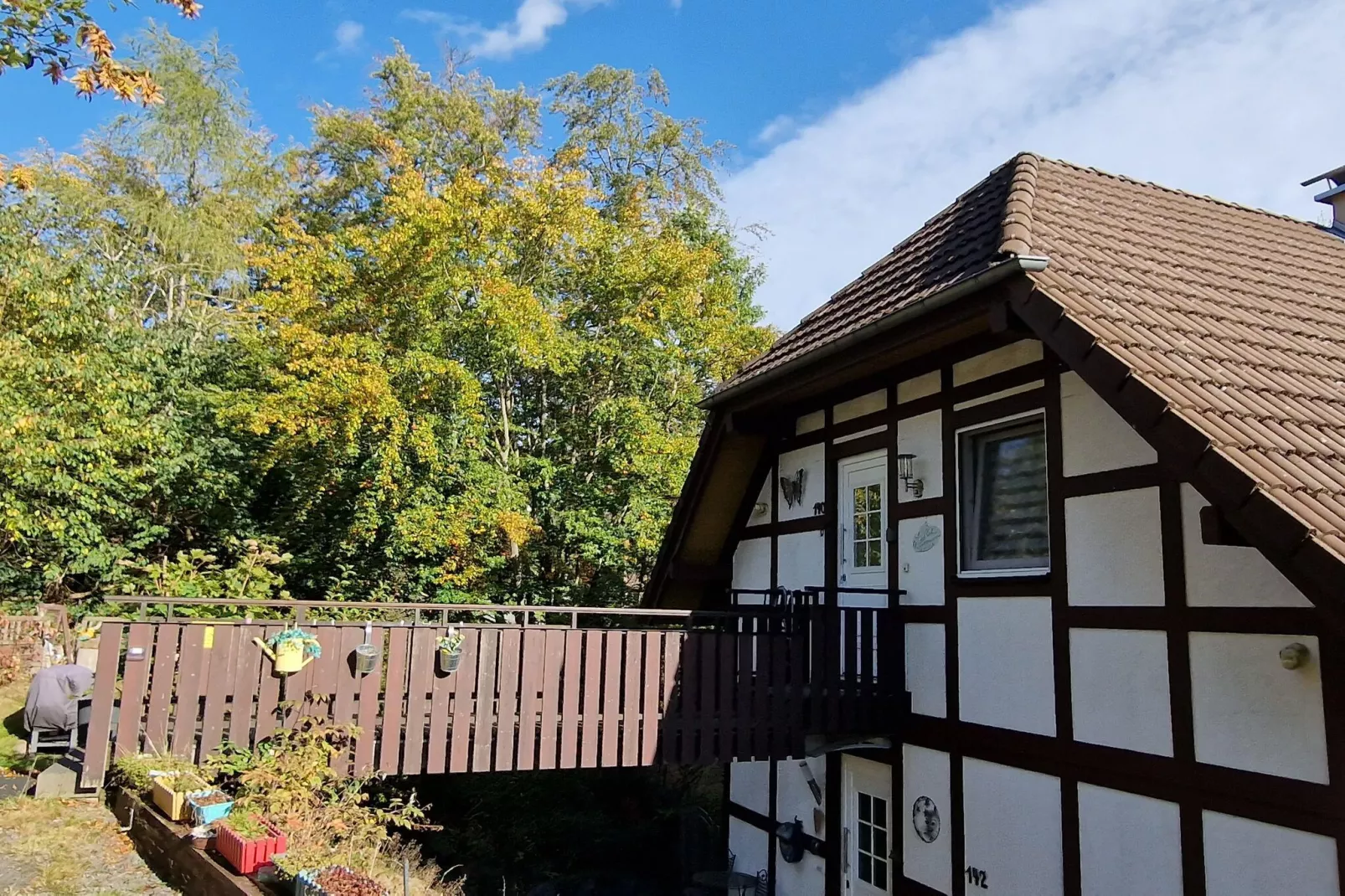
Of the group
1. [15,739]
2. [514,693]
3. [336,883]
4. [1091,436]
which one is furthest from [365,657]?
[15,739]

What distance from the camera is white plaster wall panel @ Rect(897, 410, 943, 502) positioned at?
23.2 ft

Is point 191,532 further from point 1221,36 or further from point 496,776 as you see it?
point 1221,36

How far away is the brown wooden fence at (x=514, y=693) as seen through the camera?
574 centimetres

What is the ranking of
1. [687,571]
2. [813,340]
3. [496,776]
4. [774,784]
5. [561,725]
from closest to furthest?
[561,725] < [813,340] < [774,784] < [687,571] < [496,776]

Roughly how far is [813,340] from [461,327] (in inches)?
330

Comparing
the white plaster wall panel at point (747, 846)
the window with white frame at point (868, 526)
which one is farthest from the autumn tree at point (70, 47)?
the white plaster wall panel at point (747, 846)

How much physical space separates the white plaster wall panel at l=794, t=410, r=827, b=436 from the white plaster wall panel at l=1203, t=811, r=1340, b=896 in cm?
466

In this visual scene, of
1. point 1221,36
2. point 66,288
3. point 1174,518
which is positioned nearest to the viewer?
point 1174,518

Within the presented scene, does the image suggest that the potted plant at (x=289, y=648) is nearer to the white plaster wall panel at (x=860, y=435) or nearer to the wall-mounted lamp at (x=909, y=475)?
the wall-mounted lamp at (x=909, y=475)

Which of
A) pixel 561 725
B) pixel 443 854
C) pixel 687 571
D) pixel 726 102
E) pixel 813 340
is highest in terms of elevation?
pixel 726 102

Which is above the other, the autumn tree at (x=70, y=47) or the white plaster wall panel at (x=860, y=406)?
the autumn tree at (x=70, y=47)

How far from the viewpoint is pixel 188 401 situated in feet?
59.1

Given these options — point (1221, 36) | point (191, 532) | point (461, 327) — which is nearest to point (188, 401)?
point (191, 532)

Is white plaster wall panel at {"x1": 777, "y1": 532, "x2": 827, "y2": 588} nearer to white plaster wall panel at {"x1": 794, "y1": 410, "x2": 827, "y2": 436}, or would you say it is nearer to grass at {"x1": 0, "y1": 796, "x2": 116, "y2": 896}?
white plaster wall panel at {"x1": 794, "y1": 410, "x2": 827, "y2": 436}
